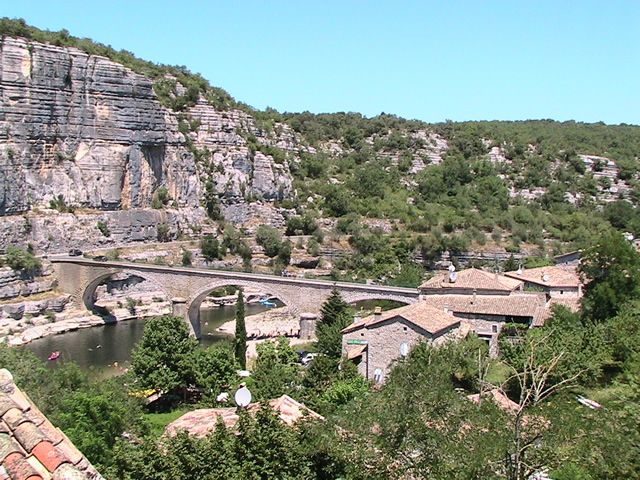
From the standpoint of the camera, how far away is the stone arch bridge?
4172 centimetres

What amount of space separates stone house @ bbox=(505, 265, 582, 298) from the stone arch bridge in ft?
19.9

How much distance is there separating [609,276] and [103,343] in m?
29.3

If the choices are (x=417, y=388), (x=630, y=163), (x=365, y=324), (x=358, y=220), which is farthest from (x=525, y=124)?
(x=417, y=388)

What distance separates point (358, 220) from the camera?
Answer: 75.7 m

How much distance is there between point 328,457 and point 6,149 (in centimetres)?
5334

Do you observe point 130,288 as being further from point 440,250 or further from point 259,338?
point 440,250

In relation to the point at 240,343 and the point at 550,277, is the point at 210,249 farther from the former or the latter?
the point at 550,277

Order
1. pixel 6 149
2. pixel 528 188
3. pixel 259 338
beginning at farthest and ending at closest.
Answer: pixel 528 188, pixel 6 149, pixel 259 338

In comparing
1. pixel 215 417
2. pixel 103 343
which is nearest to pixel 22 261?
pixel 103 343

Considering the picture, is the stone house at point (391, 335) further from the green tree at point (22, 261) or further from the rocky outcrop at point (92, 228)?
the rocky outcrop at point (92, 228)

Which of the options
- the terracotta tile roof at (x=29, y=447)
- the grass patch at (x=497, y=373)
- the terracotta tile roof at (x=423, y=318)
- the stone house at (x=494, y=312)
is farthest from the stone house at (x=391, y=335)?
the terracotta tile roof at (x=29, y=447)

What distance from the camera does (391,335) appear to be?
82.8ft

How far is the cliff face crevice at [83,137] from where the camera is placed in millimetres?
58281

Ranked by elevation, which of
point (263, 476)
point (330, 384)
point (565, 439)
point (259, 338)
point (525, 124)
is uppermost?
point (525, 124)
